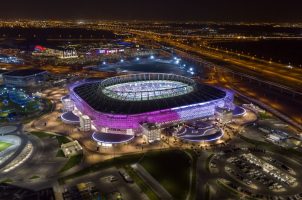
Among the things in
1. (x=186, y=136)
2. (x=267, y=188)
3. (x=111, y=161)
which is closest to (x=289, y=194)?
(x=267, y=188)

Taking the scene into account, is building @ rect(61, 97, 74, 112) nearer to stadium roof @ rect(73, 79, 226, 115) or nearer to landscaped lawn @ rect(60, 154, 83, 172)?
stadium roof @ rect(73, 79, 226, 115)

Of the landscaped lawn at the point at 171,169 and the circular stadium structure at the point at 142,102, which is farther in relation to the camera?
the circular stadium structure at the point at 142,102

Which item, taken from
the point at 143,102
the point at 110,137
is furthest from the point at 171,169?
the point at 143,102

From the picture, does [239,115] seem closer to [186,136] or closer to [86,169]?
[186,136]

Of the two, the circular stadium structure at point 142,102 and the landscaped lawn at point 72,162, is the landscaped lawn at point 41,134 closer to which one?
the circular stadium structure at point 142,102

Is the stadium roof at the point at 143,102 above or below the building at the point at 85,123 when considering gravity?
above

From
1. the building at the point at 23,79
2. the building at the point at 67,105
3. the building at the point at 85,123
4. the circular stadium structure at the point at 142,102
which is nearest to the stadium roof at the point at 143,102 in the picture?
the circular stadium structure at the point at 142,102

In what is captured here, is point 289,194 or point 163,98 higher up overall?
point 163,98

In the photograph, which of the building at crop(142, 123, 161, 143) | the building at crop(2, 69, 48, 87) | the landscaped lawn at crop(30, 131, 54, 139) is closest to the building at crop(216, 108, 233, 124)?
the building at crop(142, 123, 161, 143)
